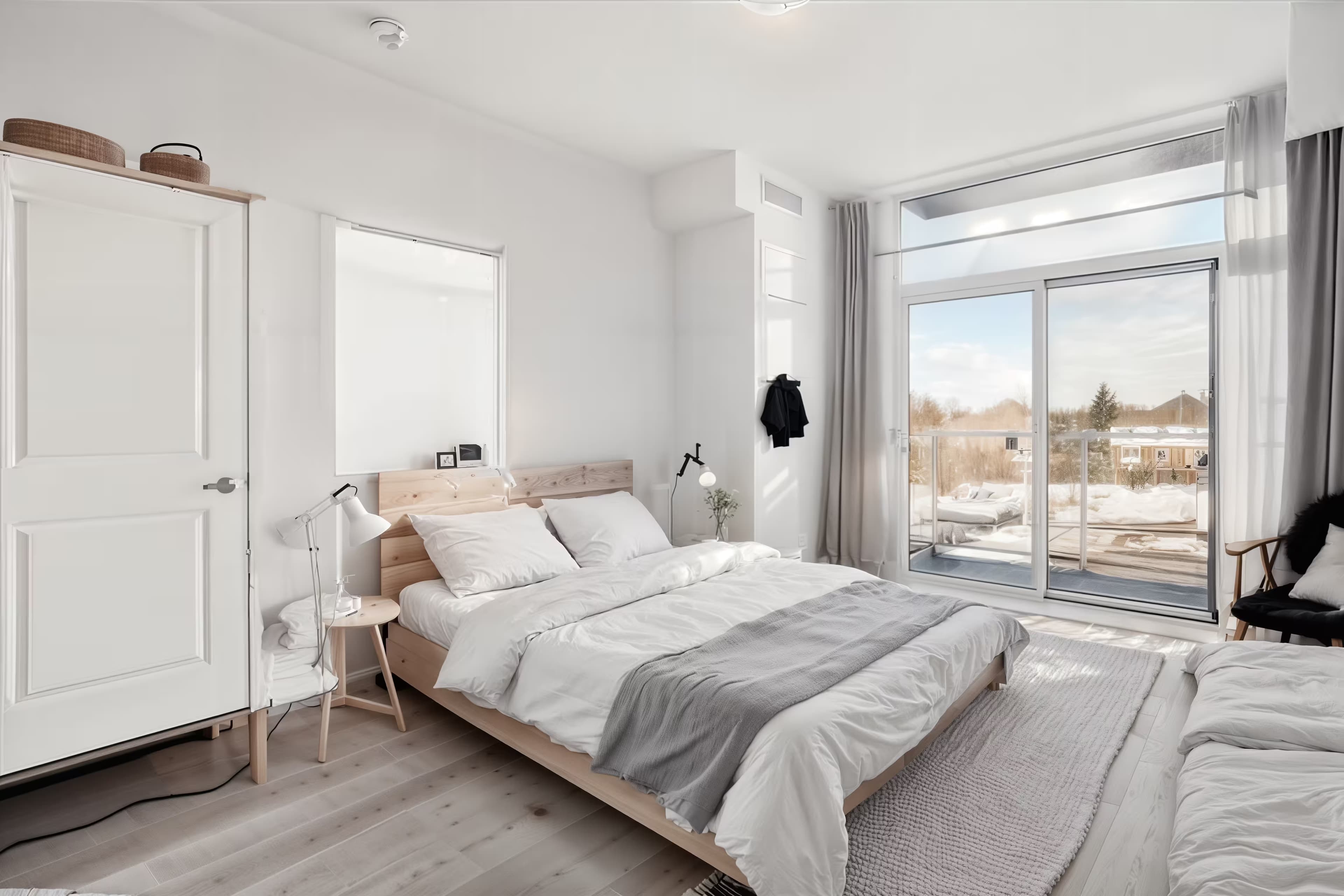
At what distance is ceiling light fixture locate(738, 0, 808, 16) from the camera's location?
262cm

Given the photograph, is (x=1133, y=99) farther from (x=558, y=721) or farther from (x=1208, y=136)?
(x=558, y=721)

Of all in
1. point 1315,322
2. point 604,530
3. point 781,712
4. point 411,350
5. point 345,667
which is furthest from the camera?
point 604,530

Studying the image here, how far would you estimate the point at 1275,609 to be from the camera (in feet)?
9.99

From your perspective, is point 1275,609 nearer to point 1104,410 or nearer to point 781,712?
point 1104,410

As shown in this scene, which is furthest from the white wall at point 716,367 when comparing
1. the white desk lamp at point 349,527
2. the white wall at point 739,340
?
the white desk lamp at point 349,527

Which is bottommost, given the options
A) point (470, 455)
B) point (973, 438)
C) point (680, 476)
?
point (680, 476)

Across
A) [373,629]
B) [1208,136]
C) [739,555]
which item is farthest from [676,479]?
[1208,136]

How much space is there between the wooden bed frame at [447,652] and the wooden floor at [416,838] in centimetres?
12

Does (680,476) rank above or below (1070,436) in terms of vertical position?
below

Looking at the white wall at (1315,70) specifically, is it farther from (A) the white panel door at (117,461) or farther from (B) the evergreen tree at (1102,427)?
(A) the white panel door at (117,461)

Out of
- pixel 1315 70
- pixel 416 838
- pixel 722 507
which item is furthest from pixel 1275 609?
pixel 416 838

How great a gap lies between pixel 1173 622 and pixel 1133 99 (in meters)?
2.98

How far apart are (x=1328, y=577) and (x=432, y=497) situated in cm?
421

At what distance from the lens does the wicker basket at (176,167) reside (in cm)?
221
